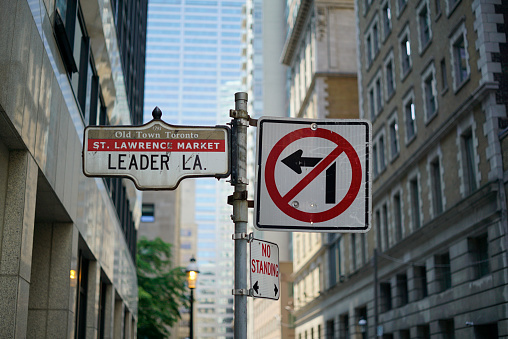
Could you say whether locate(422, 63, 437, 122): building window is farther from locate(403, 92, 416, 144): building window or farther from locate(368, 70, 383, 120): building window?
locate(368, 70, 383, 120): building window

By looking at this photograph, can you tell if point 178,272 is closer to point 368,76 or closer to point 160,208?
point 368,76

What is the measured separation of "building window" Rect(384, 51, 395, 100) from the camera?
4262 cm

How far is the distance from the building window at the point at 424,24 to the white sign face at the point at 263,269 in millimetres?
32010

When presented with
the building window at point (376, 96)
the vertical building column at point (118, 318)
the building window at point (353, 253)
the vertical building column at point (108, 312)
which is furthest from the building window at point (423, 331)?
the vertical building column at point (108, 312)

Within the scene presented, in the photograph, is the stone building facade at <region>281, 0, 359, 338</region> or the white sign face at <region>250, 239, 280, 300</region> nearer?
the white sign face at <region>250, 239, 280, 300</region>

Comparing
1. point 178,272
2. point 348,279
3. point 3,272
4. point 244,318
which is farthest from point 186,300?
point 244,318

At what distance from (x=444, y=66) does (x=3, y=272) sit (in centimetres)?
2773

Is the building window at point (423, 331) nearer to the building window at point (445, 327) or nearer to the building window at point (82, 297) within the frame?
the building window at point (445, 327)

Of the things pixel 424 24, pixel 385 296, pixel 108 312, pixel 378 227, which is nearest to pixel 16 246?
pixel 108 312

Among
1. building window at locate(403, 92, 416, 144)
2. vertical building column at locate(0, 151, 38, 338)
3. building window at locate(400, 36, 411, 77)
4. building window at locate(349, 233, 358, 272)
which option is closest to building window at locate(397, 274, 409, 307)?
building window at locate(403, 92, 416, 144)

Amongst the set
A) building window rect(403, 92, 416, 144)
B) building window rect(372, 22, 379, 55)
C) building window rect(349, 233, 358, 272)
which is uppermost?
building window rect(372, 22, 379, 55)

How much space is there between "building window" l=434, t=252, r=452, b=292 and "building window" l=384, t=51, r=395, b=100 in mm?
12104

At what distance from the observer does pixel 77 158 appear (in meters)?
15.2

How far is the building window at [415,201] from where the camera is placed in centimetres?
3694
